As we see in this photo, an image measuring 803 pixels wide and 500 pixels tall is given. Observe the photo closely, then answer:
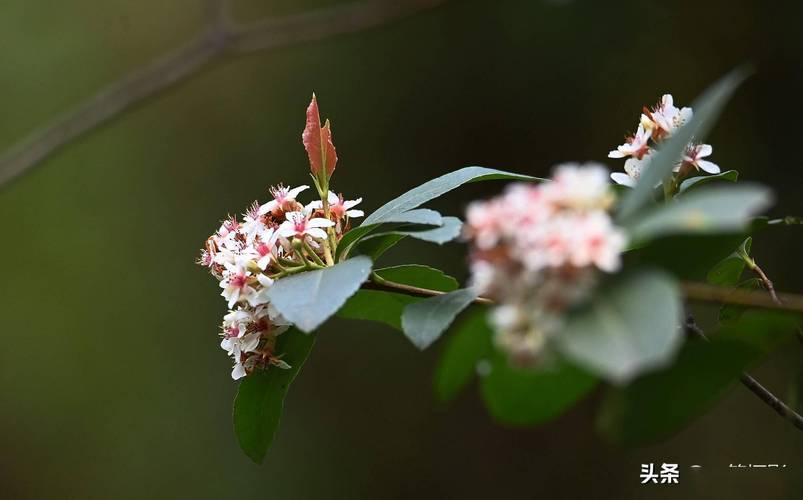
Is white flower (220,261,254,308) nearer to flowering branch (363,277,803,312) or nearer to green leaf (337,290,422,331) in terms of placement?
A: green leaf (337,290,422,331)

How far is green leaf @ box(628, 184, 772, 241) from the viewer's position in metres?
0.41

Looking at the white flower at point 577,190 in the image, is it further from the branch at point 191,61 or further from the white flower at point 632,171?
the branch at point 191,61

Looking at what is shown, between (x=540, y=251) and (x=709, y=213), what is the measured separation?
8cm

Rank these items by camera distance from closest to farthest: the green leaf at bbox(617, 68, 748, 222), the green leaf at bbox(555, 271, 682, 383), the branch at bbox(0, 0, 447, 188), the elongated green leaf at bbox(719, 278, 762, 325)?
the green leaf at bbox(555, 271, 682, 383) < the green leaf at bbox(617, 68, 748, 222) < the elongated green leaf at bbox(719, 278, 762, 325) < the branch at bbox(0, 0, 447, 188)

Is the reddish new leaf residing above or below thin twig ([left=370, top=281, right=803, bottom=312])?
above

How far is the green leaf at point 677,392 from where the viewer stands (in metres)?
0.46

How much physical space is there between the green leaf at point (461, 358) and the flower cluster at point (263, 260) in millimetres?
176

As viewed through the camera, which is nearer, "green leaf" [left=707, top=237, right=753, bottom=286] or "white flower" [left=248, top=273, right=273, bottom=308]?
"white flower" [left=248, top=273, right=273, bottom=308]

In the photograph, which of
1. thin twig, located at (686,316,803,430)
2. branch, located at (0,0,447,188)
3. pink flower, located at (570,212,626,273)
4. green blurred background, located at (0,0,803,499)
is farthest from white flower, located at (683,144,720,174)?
green blurred background, located at (0,0,803,499)

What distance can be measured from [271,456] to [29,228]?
108 cm

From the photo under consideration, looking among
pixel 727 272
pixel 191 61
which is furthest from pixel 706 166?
pixel 191 61

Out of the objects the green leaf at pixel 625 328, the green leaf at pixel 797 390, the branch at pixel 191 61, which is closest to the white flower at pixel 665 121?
the green leaf at pixel 797 390

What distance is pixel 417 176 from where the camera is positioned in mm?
2697

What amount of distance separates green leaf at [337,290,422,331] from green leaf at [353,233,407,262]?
0.11 ft
